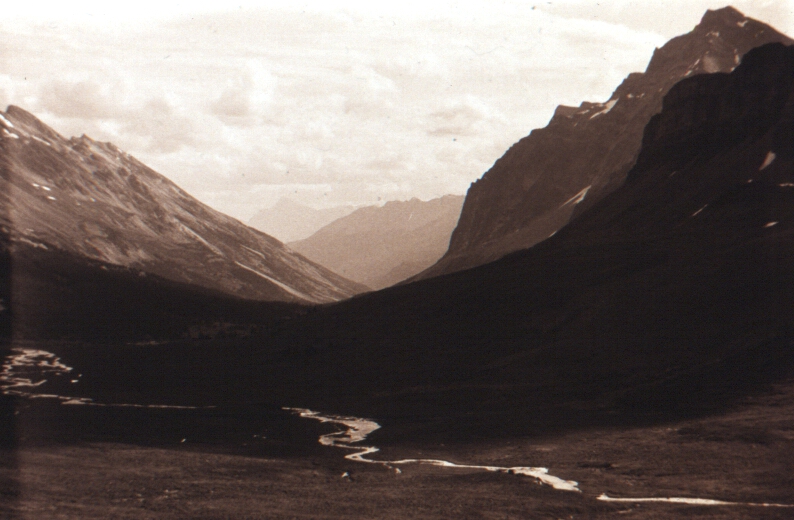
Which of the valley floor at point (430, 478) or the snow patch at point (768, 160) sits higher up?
the snow patch at point (768, 160)

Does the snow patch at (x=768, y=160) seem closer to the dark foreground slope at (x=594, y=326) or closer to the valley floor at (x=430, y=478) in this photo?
the dark foreground slope at (x=594, y=326)

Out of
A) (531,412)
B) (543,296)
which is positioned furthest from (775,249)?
(531,412)

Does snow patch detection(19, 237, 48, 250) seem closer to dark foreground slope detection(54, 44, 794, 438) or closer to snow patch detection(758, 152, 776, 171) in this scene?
dark foreground slope detection(54, 44, 794, 438)

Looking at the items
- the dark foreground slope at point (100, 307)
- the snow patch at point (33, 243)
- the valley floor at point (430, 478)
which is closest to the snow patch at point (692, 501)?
the valley floor at point (430, 478)

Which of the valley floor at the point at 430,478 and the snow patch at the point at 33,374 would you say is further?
the snow patch at the point at 33,374

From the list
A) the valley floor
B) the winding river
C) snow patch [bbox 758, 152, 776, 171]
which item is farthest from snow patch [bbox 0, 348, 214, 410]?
snow patch [bbox 758, 152, 776, 171]

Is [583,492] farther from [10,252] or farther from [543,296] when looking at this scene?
[10,252]
